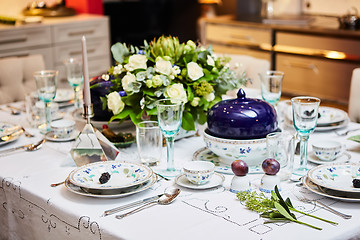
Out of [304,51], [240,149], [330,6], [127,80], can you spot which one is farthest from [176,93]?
[330,6]

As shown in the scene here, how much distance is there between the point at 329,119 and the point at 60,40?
275cm

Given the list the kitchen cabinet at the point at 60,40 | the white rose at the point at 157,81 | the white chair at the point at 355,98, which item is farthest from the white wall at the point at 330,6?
the white rose at the point at 157,81

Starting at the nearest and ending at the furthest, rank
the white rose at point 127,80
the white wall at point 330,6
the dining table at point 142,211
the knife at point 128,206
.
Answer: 1. the dining table at point 142,211
2. the knife at point 128,206
3. the white rose at point 127,80
4. the white wall at point 330,6

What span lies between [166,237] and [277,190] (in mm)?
334

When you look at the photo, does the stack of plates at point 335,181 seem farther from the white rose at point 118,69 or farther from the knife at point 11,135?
the knife at point 11,135

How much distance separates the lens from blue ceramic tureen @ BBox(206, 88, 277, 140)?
1.71m

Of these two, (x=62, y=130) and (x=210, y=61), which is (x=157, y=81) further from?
(x=62, y=130)

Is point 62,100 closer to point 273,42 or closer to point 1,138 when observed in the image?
point 1,138

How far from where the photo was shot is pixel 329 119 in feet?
7.11

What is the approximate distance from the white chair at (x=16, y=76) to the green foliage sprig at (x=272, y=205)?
70.2 inches

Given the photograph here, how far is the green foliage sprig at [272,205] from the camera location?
4.41 feet

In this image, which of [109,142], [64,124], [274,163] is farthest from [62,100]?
[274,163]

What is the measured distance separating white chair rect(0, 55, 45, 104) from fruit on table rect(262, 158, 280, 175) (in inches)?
69.0

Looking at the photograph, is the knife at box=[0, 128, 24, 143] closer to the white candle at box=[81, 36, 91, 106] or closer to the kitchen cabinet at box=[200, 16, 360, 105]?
the white candle at box=[81, 36, 91, 106]
